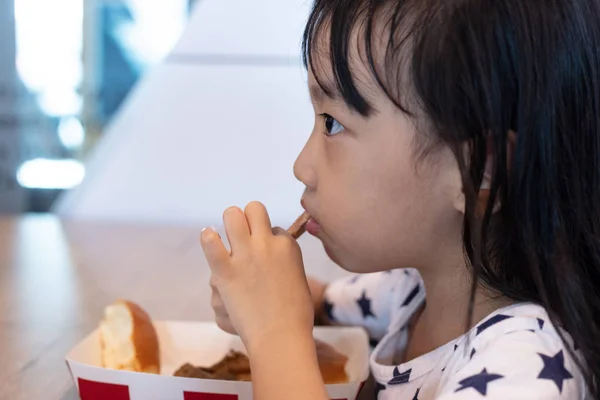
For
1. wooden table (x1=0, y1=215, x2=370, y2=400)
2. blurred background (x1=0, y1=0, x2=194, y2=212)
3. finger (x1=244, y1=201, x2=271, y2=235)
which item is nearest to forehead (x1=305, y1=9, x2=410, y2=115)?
finger (x1=244, y1=201, x2=271, y2=235)

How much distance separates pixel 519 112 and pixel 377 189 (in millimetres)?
128

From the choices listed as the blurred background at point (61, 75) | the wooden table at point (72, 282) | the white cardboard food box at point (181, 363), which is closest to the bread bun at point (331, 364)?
the white cardboard food box at point (181, 363)

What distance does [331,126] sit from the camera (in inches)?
22.9

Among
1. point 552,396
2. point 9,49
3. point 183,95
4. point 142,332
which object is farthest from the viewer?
point 9,49

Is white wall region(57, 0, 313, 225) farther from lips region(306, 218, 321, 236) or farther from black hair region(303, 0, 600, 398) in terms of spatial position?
black hair region(303, 0, 600, 398)

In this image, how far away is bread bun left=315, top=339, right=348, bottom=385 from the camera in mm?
676

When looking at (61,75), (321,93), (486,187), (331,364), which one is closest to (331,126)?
(321,93)

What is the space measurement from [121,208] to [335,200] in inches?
39.8

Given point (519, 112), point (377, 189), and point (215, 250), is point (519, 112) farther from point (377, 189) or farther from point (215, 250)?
point (215, 250)

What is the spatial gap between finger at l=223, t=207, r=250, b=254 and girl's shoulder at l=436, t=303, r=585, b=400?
185 mm

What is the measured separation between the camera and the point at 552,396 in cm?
46

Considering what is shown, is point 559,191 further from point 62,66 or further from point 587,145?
point 62,66

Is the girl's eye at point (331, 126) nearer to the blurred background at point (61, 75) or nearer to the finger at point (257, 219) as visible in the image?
the finger at point (257, 219)

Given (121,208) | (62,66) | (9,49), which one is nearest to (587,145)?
(121,208)
